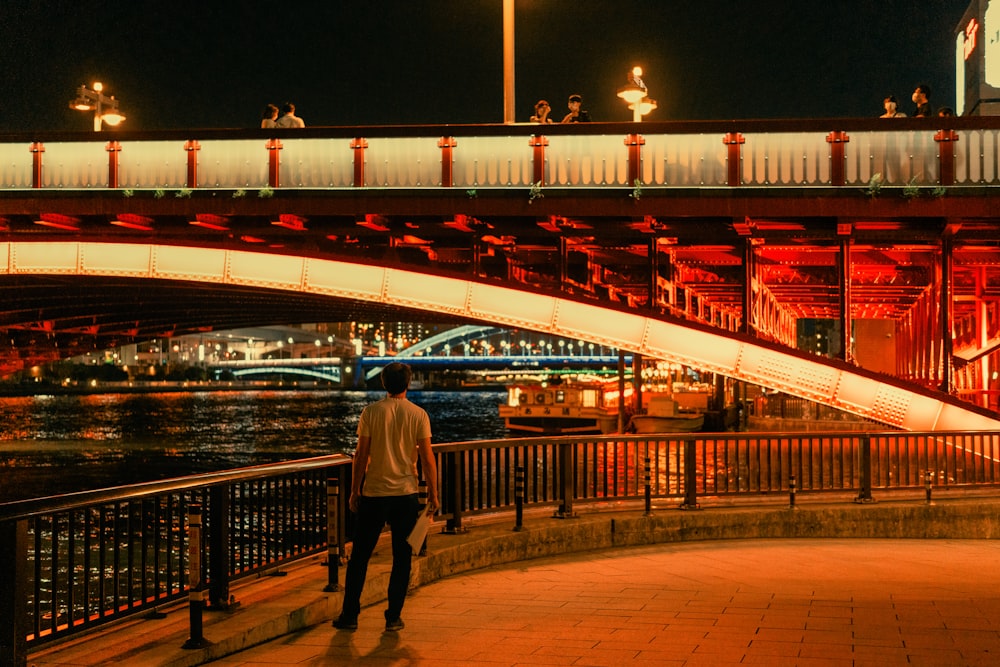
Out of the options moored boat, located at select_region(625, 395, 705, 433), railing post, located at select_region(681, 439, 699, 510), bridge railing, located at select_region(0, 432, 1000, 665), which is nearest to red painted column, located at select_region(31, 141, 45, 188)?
bridge railing, located at select_region(0, 432, 1000, 665)

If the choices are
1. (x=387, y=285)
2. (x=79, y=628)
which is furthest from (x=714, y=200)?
(x=79, y=628)

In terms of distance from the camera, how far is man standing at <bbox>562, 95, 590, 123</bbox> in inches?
818

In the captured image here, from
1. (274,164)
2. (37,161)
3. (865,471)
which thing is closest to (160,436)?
(37,161)

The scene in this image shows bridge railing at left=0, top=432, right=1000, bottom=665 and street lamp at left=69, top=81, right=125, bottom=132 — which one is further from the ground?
street lamp at left=69, top=81, right=125, bottom=132

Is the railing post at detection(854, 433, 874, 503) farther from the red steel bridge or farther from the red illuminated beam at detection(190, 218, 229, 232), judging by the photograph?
the red illuminated beam at detection(190, 218, 229, 232)

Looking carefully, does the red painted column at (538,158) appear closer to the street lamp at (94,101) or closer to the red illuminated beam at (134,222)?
the red illuminated beam at (134,222)

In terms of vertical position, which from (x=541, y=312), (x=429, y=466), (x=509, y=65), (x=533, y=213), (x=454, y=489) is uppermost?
(x=509, y=65)

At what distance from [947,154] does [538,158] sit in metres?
6.98

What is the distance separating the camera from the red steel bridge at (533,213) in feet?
62.2

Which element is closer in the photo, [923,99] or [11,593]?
[11,593]

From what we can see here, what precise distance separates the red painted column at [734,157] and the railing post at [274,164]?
8.21 m

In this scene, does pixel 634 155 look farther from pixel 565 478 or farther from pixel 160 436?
pixel 160 436

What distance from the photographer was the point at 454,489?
1151 cm

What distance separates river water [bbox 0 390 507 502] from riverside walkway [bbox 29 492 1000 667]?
26.1 meters
